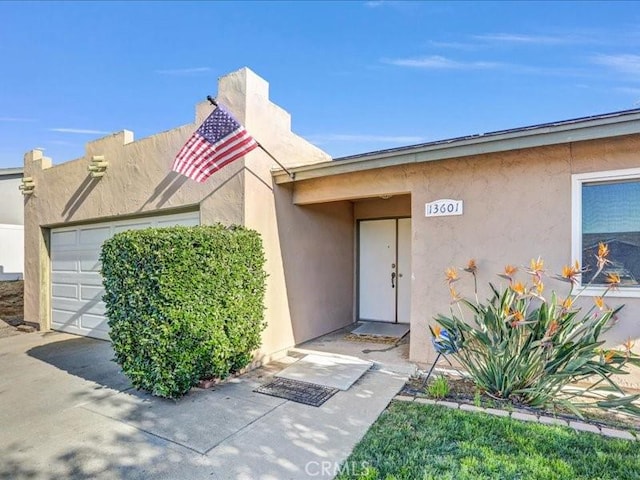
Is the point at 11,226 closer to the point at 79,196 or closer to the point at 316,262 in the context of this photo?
the point at 79,196

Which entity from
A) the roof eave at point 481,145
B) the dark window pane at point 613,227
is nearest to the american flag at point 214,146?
the roof eave at point 481,145

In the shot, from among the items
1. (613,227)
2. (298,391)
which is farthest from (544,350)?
(298,391)

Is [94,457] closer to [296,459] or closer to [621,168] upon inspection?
[296,459]

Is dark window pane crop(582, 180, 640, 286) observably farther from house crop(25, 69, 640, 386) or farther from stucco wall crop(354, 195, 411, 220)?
stucco wall crop(354, 195, 411, 220)

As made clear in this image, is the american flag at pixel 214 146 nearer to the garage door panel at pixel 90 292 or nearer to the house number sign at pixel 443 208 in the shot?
the house number sign at pixel 443 208

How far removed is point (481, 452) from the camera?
289 cm

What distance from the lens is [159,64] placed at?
848 cm

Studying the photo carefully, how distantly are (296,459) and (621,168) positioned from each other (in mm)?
4865

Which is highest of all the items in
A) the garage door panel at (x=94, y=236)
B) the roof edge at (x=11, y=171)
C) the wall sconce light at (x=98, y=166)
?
the roof edge at (x=11, y=171)

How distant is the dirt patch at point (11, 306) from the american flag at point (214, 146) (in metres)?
7.73

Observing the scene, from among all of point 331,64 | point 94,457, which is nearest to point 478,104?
point 331,64

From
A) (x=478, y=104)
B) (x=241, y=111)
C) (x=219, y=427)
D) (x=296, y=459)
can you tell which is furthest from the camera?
(x=478, y=104)

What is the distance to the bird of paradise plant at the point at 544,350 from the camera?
3645mm

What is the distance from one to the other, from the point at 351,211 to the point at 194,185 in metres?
3.79
